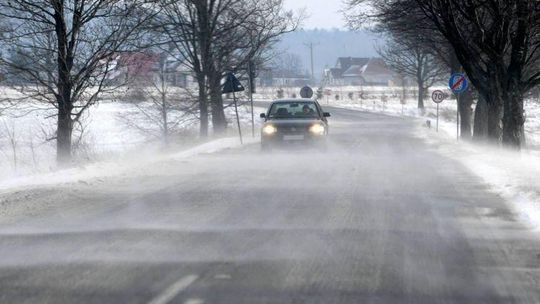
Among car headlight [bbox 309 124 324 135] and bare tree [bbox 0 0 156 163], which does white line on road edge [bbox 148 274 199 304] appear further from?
car headlight [bbox 309 124 324 135]

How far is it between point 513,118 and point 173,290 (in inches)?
637

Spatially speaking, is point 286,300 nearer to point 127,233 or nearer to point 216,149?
point 127,233

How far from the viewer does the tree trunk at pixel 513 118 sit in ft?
65.2

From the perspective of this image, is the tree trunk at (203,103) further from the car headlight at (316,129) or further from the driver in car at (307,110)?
the car headlight at (316,129)

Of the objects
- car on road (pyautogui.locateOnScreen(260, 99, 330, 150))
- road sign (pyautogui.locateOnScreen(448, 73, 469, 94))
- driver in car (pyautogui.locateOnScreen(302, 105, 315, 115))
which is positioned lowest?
car on road (pyautogui.locateOnScreen(260, 99, 330, 150))

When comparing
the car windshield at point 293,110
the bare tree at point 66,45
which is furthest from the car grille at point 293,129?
the bare tree at point 66,45

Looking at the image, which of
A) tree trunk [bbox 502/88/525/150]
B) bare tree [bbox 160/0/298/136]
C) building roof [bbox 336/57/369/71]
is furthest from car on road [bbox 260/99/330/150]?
building roof [bbox 336/57/369/71]

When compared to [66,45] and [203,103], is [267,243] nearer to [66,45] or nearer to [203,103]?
[66,45]

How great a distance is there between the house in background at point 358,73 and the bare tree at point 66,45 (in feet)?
451

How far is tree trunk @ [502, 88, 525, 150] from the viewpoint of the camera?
1988cm

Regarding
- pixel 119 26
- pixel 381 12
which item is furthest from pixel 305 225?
pixel 381 12

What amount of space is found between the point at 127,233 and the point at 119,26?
981 cm

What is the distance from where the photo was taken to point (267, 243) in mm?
7727

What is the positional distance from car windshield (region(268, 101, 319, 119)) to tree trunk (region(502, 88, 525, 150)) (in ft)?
16.7
